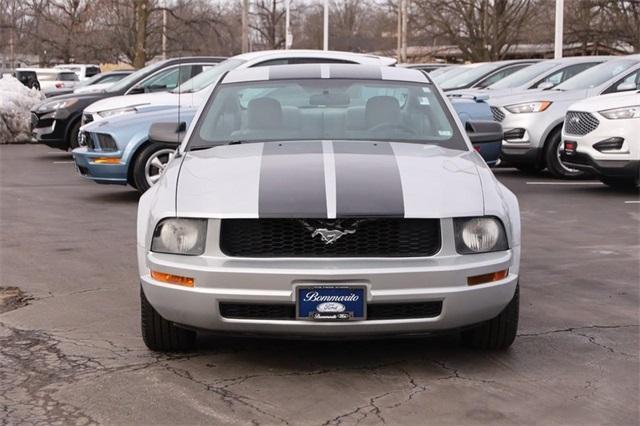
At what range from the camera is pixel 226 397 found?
171 inches

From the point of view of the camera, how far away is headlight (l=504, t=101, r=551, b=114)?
12922mm

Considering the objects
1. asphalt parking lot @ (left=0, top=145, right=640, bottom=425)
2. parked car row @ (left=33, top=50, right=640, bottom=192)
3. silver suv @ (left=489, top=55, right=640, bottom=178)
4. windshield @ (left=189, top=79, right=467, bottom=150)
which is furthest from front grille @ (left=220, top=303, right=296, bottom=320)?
silver suv @ (left=489, top=55, right=640, bottom=178)

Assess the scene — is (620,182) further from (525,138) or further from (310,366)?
(310,366)

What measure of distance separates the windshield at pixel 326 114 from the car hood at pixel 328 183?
337 millimetres

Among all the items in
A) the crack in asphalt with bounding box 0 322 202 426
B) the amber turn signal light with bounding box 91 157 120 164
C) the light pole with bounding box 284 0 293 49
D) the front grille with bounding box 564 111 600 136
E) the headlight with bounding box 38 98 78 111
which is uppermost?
the light pole with bounding box 284 0 293 49

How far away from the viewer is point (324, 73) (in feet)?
20.3

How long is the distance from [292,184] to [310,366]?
3.10 feet

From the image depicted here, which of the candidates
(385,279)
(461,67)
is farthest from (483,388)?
(461,67)

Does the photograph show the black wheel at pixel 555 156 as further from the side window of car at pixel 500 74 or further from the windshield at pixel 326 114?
the windshield at pixel 326 114

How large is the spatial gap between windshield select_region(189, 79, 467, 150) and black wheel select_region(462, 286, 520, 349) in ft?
3.63

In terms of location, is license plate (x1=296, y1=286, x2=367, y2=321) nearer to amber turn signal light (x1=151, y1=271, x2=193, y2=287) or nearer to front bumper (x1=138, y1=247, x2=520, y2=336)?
front bumper (x1=138, y1=247, x2=520, y2=336)

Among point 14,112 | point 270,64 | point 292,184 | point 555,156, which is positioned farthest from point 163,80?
point 292,184

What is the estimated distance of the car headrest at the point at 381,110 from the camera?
5.75 metres

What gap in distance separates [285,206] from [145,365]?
1163 mm
